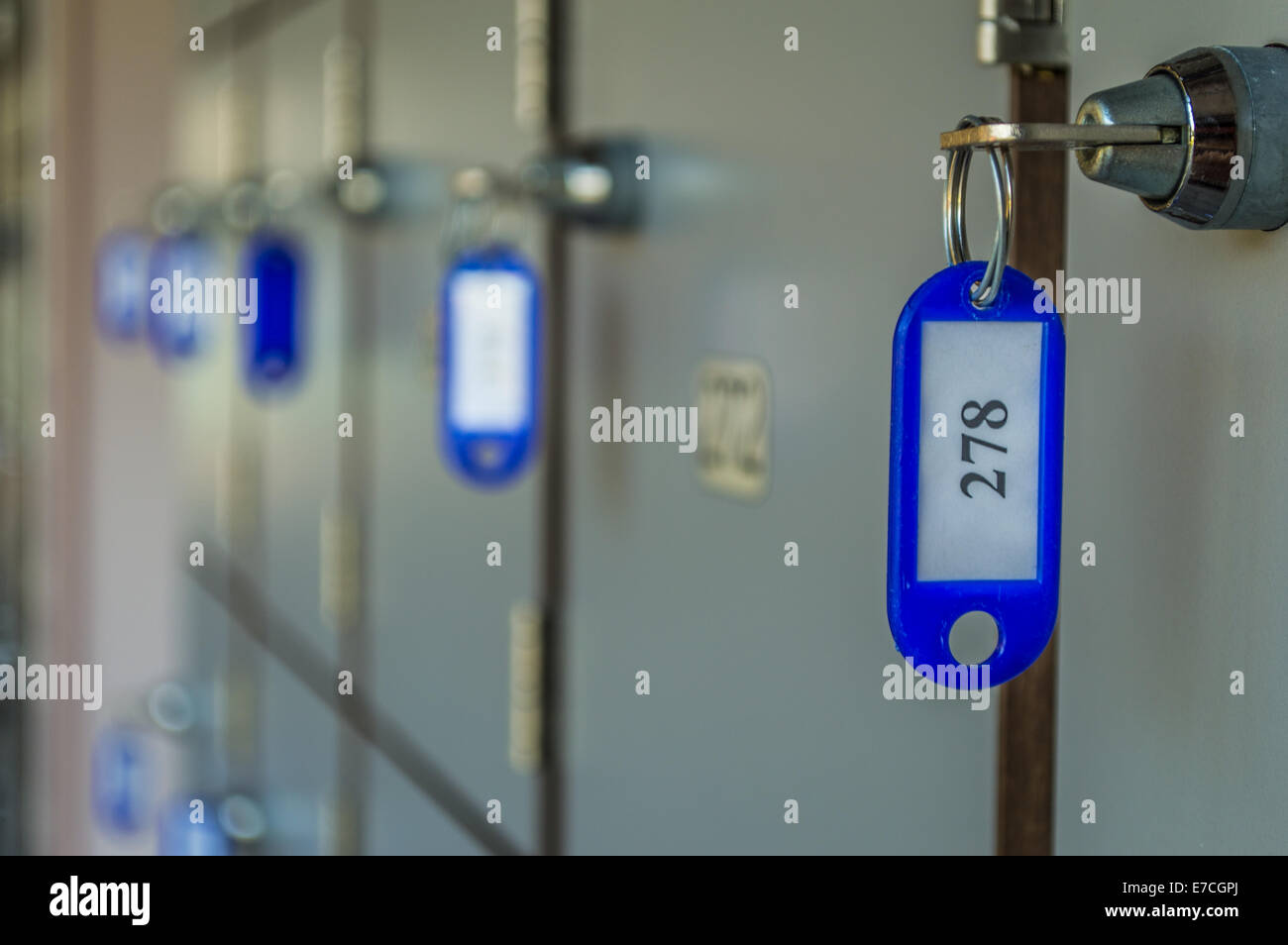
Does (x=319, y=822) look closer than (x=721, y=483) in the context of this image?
No

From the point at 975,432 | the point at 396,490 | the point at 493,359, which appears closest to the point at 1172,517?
the point at 975,432

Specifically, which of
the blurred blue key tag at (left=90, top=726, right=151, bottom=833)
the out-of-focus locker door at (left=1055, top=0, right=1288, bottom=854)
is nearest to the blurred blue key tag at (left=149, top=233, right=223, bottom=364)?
the blurred blue key tag at (left=90, top=726, right=151, bottom=833)

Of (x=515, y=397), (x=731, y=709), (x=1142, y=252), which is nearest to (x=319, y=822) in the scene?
(x=515, y=397)

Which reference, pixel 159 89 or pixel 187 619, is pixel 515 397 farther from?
pixel 159 89

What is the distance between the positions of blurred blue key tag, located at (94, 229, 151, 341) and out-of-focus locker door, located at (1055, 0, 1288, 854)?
7.46 ft

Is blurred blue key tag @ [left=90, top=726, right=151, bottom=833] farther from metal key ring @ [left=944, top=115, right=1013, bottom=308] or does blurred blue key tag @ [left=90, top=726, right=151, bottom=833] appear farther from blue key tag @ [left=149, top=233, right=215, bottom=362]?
metal key ring @ [left=944, top=115, right=1013, bottom=308]

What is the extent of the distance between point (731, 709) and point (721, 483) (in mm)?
130

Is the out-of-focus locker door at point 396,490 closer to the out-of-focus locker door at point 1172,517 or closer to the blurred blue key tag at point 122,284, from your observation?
the out-of-focus locker door at point 1172,517

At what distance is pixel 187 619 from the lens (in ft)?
7.28

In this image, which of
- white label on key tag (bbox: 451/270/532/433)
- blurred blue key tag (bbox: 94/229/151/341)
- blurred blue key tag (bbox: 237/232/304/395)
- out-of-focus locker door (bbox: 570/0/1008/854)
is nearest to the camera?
out-of-focus locker door (bbox: 570/0/1008/854)

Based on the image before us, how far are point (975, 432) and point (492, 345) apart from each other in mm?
650

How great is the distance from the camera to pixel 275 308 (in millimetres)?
1649

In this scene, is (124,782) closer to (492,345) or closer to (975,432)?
(492,345)

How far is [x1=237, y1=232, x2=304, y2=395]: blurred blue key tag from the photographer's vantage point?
1.63m
